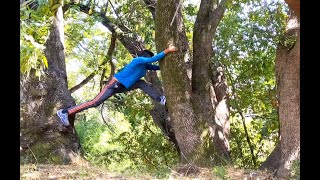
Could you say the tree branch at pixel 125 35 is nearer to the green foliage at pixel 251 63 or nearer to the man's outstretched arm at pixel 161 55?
the green foliage at pixel 251 63

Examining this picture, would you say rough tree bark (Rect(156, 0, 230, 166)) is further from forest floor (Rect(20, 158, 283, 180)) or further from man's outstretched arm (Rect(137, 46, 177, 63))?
forest floor (Rect(20, 158, 283, 180))

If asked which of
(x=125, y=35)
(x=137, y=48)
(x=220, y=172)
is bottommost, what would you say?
(x=220, y=172)

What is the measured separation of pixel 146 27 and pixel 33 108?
10.1 ft

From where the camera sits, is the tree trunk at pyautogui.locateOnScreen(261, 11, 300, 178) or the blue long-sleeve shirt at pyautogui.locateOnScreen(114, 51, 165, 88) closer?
the tree trunk at pyautogui.locateOnScreen(261, 11, 300, 178)

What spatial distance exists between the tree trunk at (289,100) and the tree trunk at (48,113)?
2.84m

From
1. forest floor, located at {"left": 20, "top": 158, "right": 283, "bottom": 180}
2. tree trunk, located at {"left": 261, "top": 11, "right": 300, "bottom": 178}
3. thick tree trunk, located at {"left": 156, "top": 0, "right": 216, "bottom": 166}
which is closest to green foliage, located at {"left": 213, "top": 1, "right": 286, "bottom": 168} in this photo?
tree trunk, located at {"left": 261, "top": 11, "right": 300, "bottom": 178}

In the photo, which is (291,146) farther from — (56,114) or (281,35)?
(56,114)

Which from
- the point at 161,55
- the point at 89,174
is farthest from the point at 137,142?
the point at 89,174

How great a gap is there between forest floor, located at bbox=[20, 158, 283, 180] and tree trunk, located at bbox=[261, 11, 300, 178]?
338mm

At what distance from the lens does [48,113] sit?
645 cm

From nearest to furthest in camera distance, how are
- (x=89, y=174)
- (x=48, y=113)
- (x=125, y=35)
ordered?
1. (x=89, y=174)
2. (x=48, y=113)
3. (x=125, y=35)

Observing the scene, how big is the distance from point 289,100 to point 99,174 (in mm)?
2516

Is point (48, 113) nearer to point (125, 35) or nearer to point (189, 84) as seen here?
point (189, 84)

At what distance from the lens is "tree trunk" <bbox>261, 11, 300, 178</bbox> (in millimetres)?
5559
